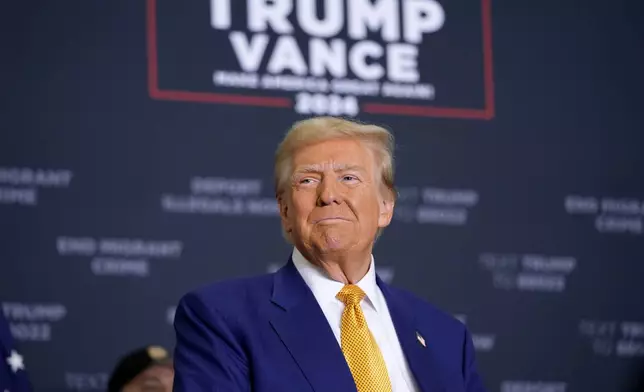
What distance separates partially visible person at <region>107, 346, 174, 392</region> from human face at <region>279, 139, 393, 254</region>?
145 cm

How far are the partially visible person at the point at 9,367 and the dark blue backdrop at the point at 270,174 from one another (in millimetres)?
754

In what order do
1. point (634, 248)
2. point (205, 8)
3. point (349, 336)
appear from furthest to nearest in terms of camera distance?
point (634, 248) → point (205, 8) → point (349, 336)

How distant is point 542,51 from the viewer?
215 inches

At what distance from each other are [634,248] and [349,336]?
10.1 ft

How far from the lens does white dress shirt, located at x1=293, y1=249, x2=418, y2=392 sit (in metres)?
2.60

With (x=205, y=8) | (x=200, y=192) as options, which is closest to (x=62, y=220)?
(x=200, y=192)

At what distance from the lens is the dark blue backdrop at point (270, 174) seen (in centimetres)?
456

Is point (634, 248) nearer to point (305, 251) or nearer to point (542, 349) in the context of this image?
point (542, 349)

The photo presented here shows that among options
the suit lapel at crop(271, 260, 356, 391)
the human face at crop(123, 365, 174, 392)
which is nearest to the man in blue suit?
the suit lapel at crop(271, 260, 356, 391)

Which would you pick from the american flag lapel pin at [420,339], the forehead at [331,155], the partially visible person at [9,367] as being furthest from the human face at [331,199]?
the partially visible person at [9,367]

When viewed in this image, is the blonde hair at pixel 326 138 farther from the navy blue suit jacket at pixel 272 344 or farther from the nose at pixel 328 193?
the navy blue suit jacket at pixel 272 344

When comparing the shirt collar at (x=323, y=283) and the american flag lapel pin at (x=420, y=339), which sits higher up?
the shirt collar at (x=323, y=283)

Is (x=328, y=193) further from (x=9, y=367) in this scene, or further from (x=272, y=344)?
(x=9, y=367)

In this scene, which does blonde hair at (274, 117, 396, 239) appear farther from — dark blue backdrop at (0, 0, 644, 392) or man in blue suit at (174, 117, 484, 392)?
dark blue backdrop at (0, 0, 644, 392)
